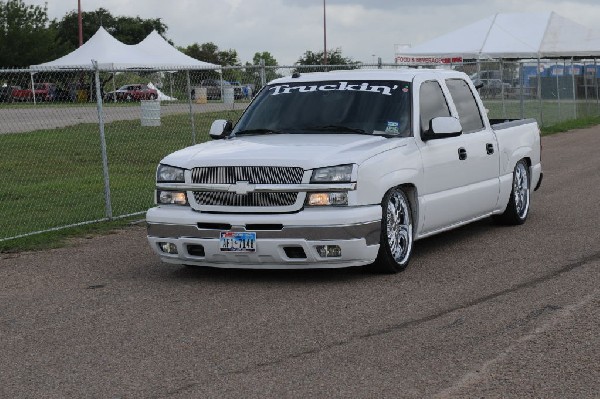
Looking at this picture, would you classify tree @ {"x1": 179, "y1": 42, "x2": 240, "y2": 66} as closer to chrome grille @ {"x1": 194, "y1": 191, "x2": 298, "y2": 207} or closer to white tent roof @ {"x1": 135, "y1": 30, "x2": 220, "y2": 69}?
white tent roof @ {"x1": 135, "y1": 30, "x2": 220, "y2": 69}

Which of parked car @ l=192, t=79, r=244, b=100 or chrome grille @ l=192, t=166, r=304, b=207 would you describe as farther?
parked car @ l=192, t=79, r=244, b=100

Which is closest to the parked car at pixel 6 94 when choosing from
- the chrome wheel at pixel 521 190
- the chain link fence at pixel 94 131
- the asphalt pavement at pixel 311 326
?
the chain link fence at pixel 94 131

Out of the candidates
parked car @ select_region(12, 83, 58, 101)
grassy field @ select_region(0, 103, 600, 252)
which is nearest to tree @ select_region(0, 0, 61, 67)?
grassy field @ select_region(0, 103, 600, 252)

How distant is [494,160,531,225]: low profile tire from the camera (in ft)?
40.0

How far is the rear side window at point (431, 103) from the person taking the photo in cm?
1052

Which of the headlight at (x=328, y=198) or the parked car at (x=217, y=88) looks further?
the parked car at (x=217, y=88)

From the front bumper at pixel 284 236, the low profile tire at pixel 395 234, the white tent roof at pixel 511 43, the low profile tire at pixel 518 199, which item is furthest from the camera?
the white tent roof at pixel 511 43

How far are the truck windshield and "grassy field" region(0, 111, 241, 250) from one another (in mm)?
3140

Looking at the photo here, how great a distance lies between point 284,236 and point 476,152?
2838 millimetres

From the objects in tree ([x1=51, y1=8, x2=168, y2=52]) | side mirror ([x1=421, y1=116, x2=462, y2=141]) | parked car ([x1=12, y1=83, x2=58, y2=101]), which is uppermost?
tree ([x1=51, y1=8, x2=168, y2=52])

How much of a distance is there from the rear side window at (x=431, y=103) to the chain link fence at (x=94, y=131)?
3800mm

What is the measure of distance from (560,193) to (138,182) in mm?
6438

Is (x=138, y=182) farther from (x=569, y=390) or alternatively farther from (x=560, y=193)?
(x=569, y=390)

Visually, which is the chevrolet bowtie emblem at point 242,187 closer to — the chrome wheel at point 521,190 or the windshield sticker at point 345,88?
the windshield sticker at point 345,88
